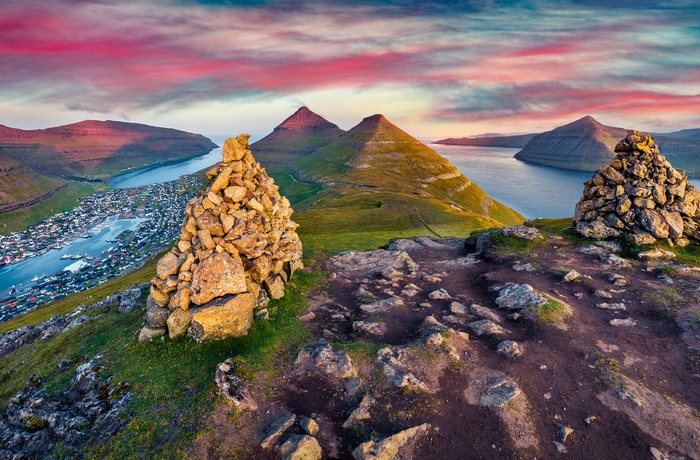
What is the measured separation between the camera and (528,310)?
2614 centimetres

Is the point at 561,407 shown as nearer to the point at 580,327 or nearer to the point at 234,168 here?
the point at 580,327

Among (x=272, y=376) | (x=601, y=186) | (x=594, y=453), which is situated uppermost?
(x=601, y=186)

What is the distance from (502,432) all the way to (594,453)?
3.93 m

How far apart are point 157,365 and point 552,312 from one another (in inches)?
1138

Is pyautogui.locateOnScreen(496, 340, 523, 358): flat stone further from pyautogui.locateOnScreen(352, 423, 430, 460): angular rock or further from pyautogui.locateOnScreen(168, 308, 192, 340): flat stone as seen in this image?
pyautogui.locateOnScreen(168, 308, 192, 340): flat stone

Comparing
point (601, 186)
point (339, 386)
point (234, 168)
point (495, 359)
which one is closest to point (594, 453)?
point (495, 359)

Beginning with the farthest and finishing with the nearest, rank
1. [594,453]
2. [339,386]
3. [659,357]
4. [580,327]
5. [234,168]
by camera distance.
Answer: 1. [234,168]
2. [580,327]
3. [659,357]
4. [339,386]
5. [594,453]

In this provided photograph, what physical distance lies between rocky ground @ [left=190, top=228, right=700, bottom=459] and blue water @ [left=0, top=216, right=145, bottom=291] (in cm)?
15913

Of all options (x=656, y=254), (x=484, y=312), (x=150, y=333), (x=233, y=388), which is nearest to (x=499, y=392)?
(x=484, y=312)

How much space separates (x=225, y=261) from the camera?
25.2 metres

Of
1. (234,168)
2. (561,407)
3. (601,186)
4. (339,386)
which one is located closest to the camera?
(561,407)

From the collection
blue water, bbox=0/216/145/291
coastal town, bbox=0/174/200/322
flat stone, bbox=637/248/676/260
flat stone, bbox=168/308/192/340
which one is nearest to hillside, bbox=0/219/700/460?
flat stone, bbox=168/308/192/340

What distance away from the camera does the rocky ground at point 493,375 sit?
52.4 ft

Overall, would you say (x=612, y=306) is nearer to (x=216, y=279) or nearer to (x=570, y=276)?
(x=570, y=276)
